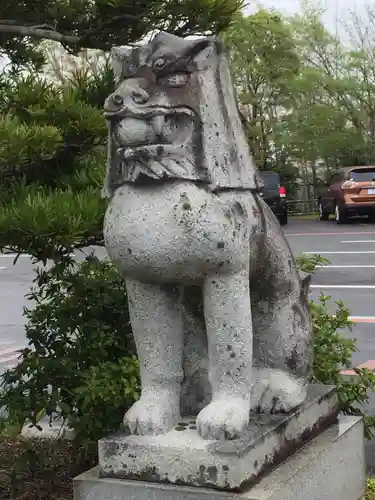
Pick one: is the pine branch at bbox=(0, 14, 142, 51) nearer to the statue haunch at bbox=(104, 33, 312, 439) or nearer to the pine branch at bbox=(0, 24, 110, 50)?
the pine branch at bbox=(0, 24, 110, 50)

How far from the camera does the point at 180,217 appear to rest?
229 centimetres

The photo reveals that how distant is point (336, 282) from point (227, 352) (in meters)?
7.18

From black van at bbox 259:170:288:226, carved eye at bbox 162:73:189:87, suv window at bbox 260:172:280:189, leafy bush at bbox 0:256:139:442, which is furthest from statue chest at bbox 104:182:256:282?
suv window at bbox 260:172:280:189

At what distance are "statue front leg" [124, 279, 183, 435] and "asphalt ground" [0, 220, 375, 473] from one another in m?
1.86

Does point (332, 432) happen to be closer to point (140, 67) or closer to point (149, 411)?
point (149, 411)

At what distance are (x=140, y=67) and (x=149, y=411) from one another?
1.05m

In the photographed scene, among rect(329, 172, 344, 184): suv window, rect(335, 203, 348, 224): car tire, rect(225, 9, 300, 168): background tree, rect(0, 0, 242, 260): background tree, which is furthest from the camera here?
rect(225, 9, 300, 168): background tree

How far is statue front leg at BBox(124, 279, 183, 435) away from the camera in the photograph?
2.44m

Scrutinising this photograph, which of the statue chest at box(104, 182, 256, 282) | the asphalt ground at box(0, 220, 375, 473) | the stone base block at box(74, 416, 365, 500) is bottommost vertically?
the asphalt ground at box(0, 220, 375, 473)

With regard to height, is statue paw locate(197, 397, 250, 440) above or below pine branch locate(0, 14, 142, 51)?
below

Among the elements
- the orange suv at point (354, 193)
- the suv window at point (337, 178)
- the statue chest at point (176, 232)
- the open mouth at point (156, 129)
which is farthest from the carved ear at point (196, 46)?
the suv window at point (337, 178)

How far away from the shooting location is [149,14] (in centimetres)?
340

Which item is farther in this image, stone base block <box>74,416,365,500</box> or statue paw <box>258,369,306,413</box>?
statue paw <box>258,369,306,413</box>

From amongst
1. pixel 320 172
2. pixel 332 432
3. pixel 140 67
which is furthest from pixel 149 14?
pixel 320 172
